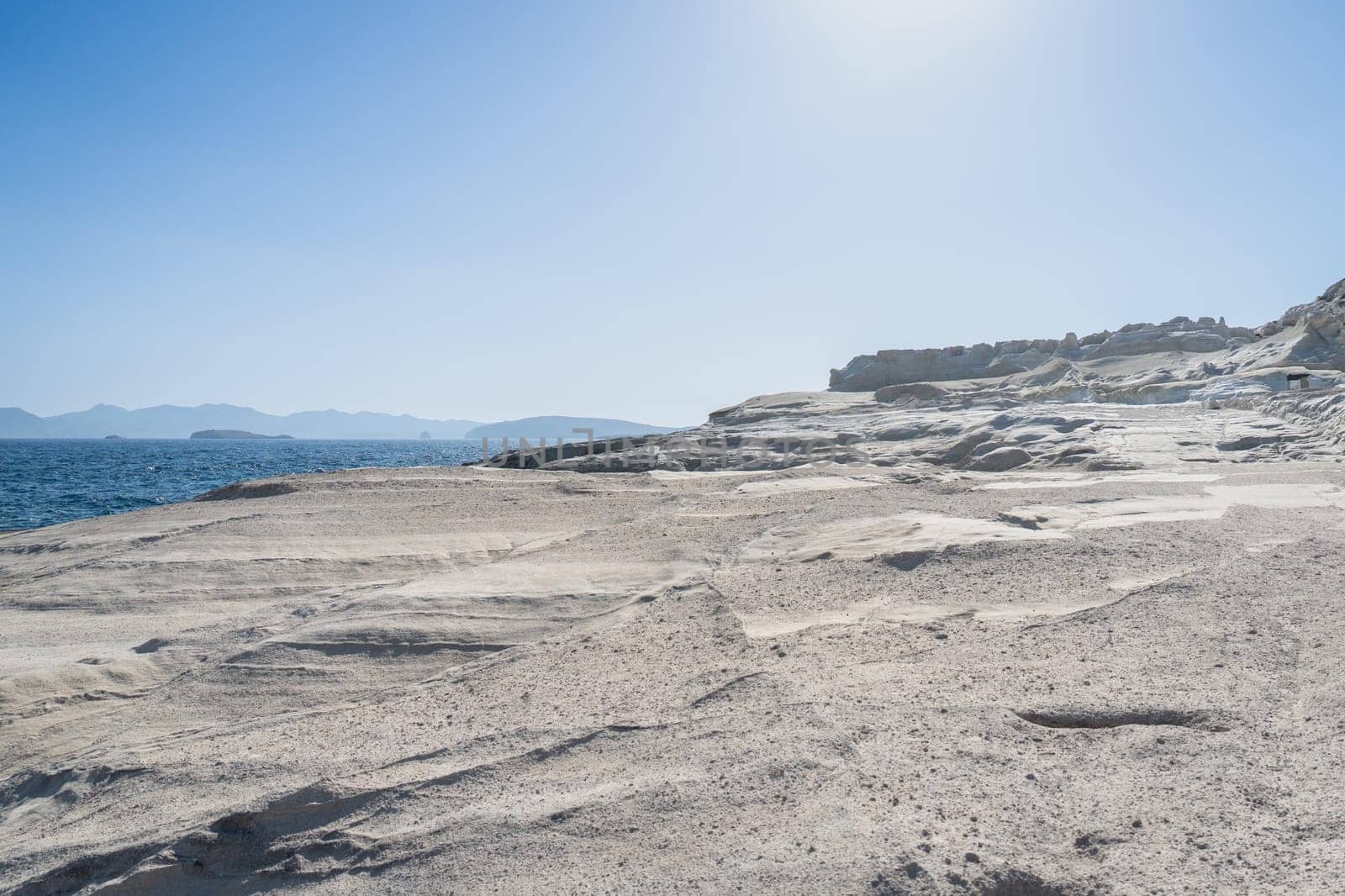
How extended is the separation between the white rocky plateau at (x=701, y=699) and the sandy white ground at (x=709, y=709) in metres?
0.02

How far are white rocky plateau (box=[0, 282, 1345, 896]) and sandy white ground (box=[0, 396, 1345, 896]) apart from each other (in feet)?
0.07

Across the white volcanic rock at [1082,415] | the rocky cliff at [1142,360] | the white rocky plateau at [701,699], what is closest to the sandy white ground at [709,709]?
the white rocky plateau at [701,699]

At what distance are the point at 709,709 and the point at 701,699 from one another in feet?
0.45

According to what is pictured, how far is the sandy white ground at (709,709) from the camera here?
3.11 m

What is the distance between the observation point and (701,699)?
14.6ft

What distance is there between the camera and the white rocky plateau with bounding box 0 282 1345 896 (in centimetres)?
313

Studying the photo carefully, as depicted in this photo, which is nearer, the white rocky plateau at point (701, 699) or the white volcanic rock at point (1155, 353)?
the white rocky plateau at point (701, 699)

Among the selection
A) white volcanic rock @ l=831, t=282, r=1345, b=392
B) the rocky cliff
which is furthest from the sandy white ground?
white volcanic rock @ l=831, t=282, r=1345, b=392

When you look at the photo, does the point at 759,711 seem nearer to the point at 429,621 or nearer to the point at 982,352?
the point at 429,621

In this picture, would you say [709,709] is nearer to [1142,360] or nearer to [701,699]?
[701,699]

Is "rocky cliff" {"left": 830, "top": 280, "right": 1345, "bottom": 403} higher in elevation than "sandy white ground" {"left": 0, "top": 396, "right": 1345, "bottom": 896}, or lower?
higher

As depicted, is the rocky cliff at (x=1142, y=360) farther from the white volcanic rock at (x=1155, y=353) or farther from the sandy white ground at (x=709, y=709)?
the sandy white ground at (x=709, y=709)

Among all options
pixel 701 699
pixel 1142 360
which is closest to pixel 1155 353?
pixel 1142 360

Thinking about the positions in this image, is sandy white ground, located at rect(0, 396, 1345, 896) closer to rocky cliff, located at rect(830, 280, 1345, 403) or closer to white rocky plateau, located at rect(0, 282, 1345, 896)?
white rocky plateau, located at rect(0, 282, 1345, 896)
